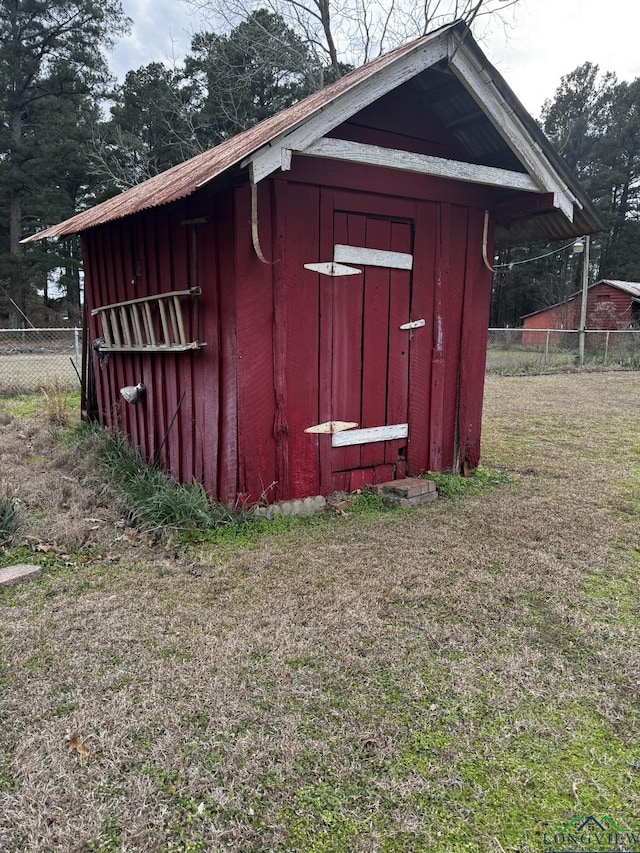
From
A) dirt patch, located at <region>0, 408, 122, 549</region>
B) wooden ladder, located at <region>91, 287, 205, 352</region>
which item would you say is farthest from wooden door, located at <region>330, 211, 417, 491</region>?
dirt patch, located at <region>0, 408, 122, 549</region>

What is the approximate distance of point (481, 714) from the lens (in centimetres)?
198

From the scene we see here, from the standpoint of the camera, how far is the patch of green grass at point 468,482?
4.64 metres

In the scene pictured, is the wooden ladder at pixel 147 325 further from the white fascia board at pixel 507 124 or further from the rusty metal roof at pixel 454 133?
the white fascia board at pixel 507 124

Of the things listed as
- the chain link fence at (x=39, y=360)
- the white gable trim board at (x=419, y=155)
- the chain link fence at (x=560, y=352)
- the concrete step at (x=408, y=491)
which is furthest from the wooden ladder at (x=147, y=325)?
the chain link fence at (x=560, y=352)

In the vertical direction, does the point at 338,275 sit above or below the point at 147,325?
above

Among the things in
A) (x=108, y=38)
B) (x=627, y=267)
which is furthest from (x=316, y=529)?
(x=627, y=267)

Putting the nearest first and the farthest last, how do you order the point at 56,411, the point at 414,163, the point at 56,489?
the point at 414,163
the point at 56,489
the point at 56,411

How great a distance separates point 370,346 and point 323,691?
2759 mm

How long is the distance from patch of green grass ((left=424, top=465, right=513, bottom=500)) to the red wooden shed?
183 millimetres

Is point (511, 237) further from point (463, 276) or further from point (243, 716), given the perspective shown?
point (243, 716)

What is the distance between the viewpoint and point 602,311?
85.7 feet

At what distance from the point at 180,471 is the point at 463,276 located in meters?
2.97

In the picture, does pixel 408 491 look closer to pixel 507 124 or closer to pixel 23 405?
pixel 507 124

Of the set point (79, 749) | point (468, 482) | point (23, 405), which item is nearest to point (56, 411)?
point (23, 405)
